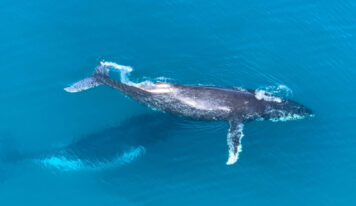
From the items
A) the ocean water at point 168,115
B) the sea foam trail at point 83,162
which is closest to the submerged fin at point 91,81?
the ocean water at point 168,115

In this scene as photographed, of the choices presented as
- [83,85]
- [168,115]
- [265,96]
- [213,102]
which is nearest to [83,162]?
[83,85]

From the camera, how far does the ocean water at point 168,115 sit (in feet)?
95.9

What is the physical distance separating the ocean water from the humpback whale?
88cm

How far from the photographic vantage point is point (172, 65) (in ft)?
112

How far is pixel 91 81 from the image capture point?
3162 cm

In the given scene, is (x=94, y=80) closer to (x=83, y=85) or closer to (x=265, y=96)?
(x=83, y=85)

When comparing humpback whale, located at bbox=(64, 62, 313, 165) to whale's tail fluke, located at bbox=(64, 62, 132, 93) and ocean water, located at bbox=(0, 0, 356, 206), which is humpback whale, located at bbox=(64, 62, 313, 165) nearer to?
whale's tail fluke, located at bbox=(64, 62, 132, 93)

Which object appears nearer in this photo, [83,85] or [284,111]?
[83,85]

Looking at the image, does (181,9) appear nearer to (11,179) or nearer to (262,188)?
(262,188)

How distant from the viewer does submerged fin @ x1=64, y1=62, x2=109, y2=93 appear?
31.4 m

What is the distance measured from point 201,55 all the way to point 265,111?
7.32m

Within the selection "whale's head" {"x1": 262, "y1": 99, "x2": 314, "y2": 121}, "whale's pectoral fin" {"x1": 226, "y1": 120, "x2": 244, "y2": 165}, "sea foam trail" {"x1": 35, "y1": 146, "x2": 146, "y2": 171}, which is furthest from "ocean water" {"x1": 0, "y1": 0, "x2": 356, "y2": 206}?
"whale's pectoral fin" {"x1": 226, "y1": 120, "x2": 244, "y2": 165}

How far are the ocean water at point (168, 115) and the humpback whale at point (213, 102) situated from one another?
34.7 inches

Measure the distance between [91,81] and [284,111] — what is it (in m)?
14.6
